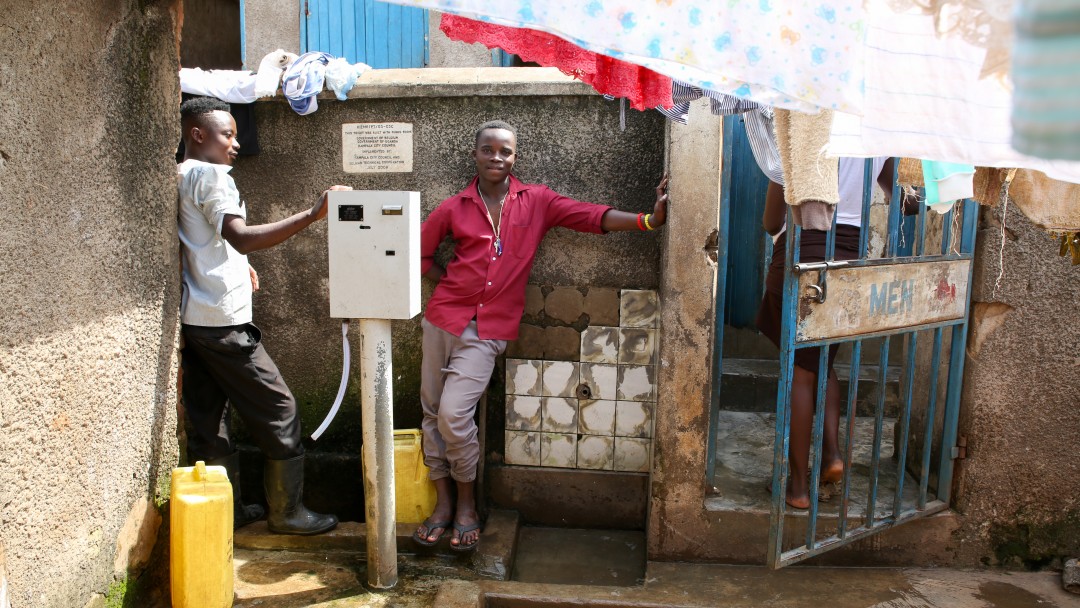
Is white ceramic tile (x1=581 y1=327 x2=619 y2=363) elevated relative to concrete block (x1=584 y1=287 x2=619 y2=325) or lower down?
lower down

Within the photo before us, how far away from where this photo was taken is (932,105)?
1.86 metres

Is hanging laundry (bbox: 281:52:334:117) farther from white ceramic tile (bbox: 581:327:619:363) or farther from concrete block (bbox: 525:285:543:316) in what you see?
white ceramic tile (bbox: 581:327:619:363)

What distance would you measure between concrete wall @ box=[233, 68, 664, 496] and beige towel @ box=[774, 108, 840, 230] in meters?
1.60

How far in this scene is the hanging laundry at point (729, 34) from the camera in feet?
5.69

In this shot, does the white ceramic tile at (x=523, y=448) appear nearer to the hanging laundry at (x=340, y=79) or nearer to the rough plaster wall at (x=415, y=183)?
the rough plaster wall at (x=415, y=183)

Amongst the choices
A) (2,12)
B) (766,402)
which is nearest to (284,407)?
(2,12)

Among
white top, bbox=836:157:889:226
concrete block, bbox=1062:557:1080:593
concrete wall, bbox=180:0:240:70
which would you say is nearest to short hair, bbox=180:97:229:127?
white top, bbox=836:157:889:226

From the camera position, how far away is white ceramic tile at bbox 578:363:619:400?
4.18 m

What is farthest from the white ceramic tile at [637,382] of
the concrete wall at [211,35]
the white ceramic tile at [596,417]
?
the concrete wall at [211,35]

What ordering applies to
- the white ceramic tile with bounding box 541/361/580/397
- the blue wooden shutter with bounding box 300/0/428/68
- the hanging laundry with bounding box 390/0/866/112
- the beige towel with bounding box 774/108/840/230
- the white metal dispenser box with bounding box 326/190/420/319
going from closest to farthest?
the hanging laundry with bounding box 390/0/866/112
the beige towel with bounding box 774/108/840/230
the white metal dispenser box with bounding box 326/190/420/319
the white ceramic tile with bounding box 541/361/580/397
the blue wooden shutter with bounding box 300/0/428/68

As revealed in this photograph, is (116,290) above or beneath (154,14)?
beneath

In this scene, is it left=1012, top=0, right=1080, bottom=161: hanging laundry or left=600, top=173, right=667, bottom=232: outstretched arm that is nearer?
left=1012, top=0, right=1080, bottom=161: hanging laundry

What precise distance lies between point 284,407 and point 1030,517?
3.42 m

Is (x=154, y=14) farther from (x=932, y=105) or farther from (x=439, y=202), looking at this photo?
(x=932, y=105)
